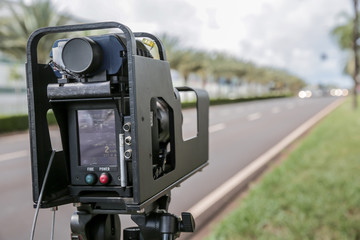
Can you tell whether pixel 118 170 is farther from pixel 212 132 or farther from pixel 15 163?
pixel 212 132

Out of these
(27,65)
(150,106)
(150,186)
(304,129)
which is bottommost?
(304,129)

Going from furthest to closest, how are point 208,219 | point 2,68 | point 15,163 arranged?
1. point 2,68
2. point 15,163
3. point 208,219

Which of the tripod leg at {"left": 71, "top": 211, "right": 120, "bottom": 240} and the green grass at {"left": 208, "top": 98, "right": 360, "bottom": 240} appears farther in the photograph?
the green grass at {"left": 208, "top": 98, "right": 360, "bottom": 240}

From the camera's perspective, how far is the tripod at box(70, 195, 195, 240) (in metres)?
1.18

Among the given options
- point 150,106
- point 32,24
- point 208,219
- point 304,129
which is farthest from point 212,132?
point 150,106

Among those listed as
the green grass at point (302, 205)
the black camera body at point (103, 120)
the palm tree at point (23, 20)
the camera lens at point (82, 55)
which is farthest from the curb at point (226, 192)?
the palm tree at point (23, 20)

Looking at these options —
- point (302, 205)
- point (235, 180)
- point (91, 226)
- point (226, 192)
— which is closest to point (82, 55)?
point (91, 226)

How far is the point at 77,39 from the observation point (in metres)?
1.00

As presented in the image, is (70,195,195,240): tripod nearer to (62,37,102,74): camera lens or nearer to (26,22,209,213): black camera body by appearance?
(26,22,209,213): black camera body

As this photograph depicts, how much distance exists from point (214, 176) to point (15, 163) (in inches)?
158

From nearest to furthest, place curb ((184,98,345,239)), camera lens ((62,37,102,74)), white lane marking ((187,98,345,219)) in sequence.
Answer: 1. camera lens ((62,37,102,74))
2. curb ((184,98,345,239))
3. white lane marking ((187,98,345,219))

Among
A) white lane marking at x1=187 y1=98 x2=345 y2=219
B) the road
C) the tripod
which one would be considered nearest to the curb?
white lane marking at x1=187 y1=98 x2=345 y2=219

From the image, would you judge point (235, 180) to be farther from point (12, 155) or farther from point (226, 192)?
point (12, 155)

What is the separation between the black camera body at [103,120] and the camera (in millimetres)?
992
